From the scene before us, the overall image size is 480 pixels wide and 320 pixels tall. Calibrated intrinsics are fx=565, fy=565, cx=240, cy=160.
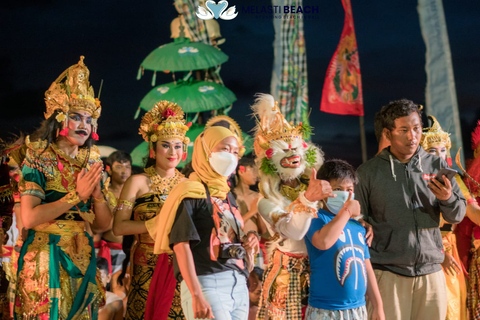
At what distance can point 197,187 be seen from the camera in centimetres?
289

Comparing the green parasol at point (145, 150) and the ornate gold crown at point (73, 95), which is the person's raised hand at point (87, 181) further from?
the green parasol at point (145, 150)

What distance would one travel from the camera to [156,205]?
4027mm

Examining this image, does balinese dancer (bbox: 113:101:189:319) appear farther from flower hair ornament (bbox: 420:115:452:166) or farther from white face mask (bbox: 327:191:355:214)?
flower hair ornament (bbox: 420:115:452:166)

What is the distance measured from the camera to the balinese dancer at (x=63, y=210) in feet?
11.1

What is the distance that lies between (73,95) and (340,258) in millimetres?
2007

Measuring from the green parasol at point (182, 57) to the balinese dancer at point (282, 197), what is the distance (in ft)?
12.3

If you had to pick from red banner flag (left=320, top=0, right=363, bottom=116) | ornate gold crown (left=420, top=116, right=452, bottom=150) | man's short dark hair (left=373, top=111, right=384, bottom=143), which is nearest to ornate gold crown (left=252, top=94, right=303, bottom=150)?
man's short dark hair (left=373, top=111, right=384, bottom=143)

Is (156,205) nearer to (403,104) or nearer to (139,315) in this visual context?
(139,315)

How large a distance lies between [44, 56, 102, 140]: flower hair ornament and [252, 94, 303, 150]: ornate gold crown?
119 centimetres

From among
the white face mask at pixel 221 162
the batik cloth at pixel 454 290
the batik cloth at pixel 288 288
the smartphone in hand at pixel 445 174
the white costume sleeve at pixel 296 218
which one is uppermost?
the white face mask at pixel 221 162

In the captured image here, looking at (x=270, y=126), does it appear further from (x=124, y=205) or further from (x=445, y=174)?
(x=445, y=174)

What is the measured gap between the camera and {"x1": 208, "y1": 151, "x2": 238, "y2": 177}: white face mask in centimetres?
298

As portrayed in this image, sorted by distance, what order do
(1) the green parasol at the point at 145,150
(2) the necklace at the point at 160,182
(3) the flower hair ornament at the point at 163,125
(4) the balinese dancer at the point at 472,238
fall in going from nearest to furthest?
(2) the necklace at the point at 160,182 < (3) the flower hair ornament at the point at 163,125 < (4) the balinese dancer at the point at 472,238 < (1) the green parasol at the point at 145,150

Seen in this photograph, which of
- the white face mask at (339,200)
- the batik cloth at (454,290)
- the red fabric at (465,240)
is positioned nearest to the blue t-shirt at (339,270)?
the white face mask at (339,200)
